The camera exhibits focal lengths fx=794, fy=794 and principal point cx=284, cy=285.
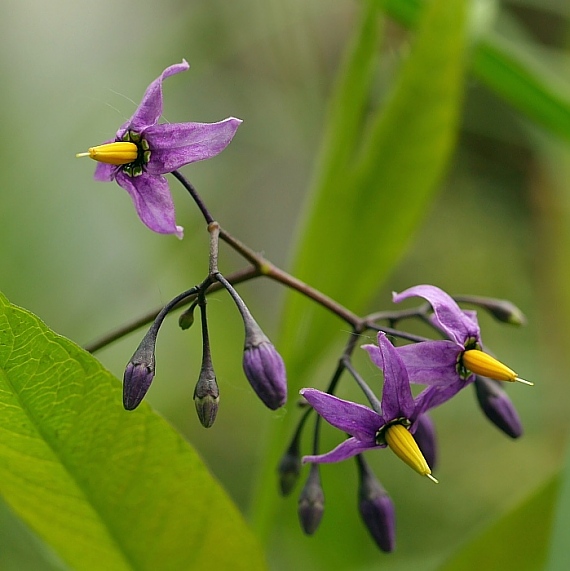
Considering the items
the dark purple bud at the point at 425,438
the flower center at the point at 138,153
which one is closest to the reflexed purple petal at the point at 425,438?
the dark purple bud at the point at 425,438

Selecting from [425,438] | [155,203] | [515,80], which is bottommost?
[425,438]

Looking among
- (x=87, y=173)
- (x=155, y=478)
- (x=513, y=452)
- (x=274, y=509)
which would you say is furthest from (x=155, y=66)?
(x=513, y=452)

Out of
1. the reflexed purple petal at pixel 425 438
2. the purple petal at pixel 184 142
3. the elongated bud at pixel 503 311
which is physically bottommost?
the reflexed purple petal at pixel 425 438

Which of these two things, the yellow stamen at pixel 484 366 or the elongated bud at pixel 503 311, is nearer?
the yellow stamen at pixel 484 366

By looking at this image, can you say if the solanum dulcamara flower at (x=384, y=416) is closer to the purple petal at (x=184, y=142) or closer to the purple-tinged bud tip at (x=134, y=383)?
the purple-tinged bud tip at (x=134, y=383)

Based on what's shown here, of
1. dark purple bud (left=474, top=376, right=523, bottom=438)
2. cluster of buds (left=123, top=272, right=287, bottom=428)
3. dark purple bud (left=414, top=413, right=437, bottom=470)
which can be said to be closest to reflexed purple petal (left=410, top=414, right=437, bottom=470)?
dark purple bud (left=414, top=413, right=437, bottom=470)

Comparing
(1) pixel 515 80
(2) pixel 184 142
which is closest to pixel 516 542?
(2) pixel 184 142

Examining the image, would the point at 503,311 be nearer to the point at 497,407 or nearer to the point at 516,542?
the point at 497,407

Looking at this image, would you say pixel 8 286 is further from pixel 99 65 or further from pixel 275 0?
pixel 275 0
